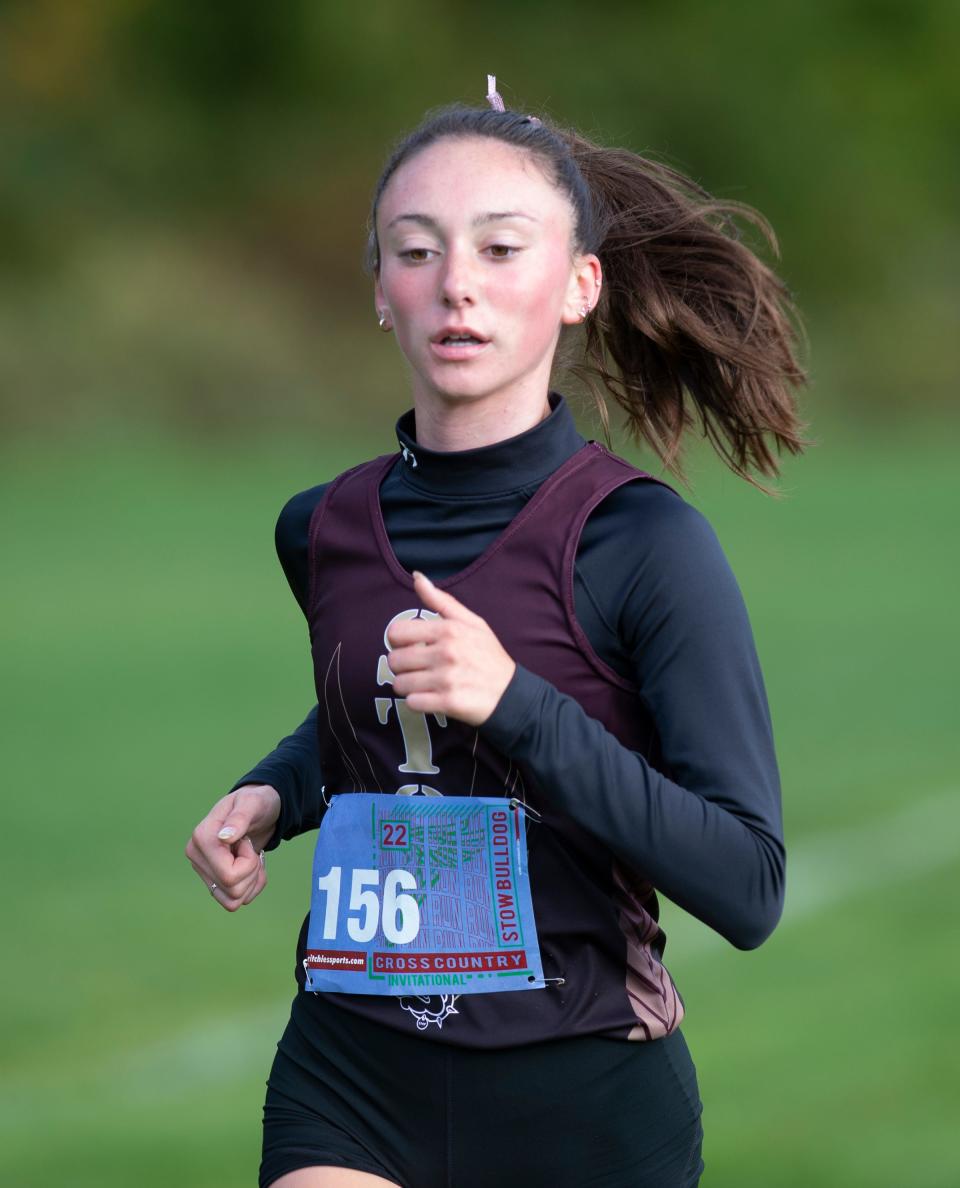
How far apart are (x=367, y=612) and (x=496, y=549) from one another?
18 centimetres

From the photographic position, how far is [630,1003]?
2.52m

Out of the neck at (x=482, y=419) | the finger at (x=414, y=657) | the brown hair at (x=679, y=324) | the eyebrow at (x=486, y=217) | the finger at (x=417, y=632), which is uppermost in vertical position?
the brown hair at (x=679, y=324)

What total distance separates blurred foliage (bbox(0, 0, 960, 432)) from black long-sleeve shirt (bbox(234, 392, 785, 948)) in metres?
17.5

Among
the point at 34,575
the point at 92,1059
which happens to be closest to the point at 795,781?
the point at 92,1059

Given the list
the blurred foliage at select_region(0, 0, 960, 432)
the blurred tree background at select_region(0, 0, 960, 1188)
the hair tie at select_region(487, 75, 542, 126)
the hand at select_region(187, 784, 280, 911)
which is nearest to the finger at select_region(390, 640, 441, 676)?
the hand at select_region(187, 784, 280, 911)

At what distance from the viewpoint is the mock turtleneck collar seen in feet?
8.46

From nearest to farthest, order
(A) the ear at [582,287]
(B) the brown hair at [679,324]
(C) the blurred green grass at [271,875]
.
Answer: (A) the ear at [582,287]
(B) the brown hair at [679,324]
(C) the blurred green grass at [271,875]

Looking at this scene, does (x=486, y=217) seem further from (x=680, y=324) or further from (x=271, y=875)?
(x=271, y=875)

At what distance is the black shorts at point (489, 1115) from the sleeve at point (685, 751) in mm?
228

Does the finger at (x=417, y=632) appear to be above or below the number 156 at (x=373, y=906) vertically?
above

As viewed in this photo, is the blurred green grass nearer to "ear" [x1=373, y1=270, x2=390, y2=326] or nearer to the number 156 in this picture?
"ear" [x1=373, y1=270, x2=390, y2=326]

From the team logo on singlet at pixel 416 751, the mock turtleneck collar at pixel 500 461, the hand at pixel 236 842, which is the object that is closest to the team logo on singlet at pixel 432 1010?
the team logo on singlet at pixel 416 751

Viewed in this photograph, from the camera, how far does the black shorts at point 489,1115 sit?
249 centimetres

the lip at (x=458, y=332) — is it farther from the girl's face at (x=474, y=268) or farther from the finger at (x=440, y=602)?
the finger at (x=440, y=602)
